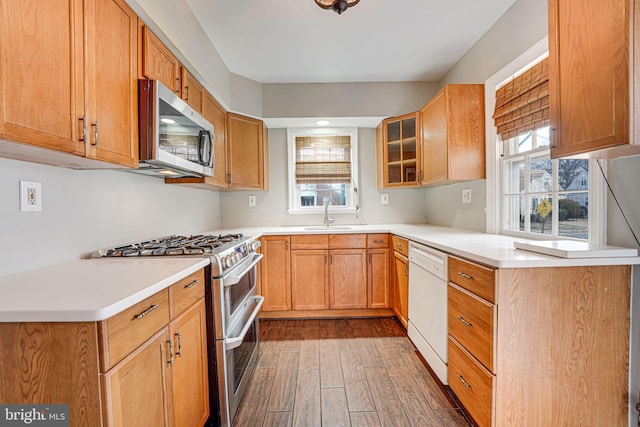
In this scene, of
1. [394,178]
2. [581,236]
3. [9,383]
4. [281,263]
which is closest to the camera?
[9,383]

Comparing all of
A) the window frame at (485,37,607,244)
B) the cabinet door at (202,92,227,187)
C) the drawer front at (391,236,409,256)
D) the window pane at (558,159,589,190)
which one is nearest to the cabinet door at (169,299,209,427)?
the cabinet door at (202,92,227,187)

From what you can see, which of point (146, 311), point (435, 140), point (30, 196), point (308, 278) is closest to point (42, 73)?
point (30, 196)

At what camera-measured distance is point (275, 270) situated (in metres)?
2.84

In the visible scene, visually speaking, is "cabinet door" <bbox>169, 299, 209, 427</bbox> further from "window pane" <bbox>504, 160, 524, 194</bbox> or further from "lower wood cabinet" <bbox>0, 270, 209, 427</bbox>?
"window pane" <bbox>504, 160, 524, 194</bbox>

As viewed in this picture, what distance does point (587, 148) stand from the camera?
1.14 meters

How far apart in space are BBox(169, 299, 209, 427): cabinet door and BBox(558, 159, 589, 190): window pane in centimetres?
210

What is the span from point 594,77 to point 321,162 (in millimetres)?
2586

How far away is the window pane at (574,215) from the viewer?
5.10 feet

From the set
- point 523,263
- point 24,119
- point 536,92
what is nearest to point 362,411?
point 523,263

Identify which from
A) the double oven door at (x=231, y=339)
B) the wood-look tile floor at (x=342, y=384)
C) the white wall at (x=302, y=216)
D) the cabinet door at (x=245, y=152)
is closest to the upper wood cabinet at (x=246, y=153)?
the cabinet door at (x=245, y=152)

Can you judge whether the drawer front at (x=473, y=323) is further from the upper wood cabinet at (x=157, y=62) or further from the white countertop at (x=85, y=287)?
the upper wood cabinet at (x=157, y=62)

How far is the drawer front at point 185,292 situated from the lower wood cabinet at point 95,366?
8 cm

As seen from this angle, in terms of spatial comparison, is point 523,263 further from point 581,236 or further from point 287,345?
point 287,345

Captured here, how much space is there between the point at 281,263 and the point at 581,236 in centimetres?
224
